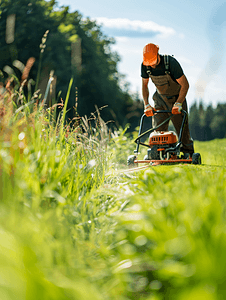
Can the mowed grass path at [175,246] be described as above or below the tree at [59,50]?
below

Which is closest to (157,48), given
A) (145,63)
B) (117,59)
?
(145,63)

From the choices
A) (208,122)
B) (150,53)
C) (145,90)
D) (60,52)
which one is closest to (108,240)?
(150,53)

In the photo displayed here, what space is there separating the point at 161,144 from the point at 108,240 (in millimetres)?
3334

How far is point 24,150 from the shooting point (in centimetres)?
250

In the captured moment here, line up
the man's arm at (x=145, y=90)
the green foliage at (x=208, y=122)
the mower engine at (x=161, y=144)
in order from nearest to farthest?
the mower engine at (x=161, y=144) < the man's arm at (x=145, y=90) < the green foliage at (x=208, y=122)

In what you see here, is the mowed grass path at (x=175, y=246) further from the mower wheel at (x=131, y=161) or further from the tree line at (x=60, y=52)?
the tree line at (x=60, y=52)

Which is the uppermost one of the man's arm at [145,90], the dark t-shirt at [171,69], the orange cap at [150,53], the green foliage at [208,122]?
the orange cap at [150,53]

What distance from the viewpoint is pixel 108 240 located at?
6.66ft

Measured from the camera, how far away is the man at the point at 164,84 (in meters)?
5.04

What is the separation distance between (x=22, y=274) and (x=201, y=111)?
74.2 meters

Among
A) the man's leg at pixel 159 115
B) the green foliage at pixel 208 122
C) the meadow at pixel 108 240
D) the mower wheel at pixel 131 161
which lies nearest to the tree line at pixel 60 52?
the man's leg at pixel 159 115

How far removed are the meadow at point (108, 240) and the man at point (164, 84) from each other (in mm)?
2948

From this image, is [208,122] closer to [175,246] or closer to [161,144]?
[161,144]

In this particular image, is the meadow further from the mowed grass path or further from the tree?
the tree
